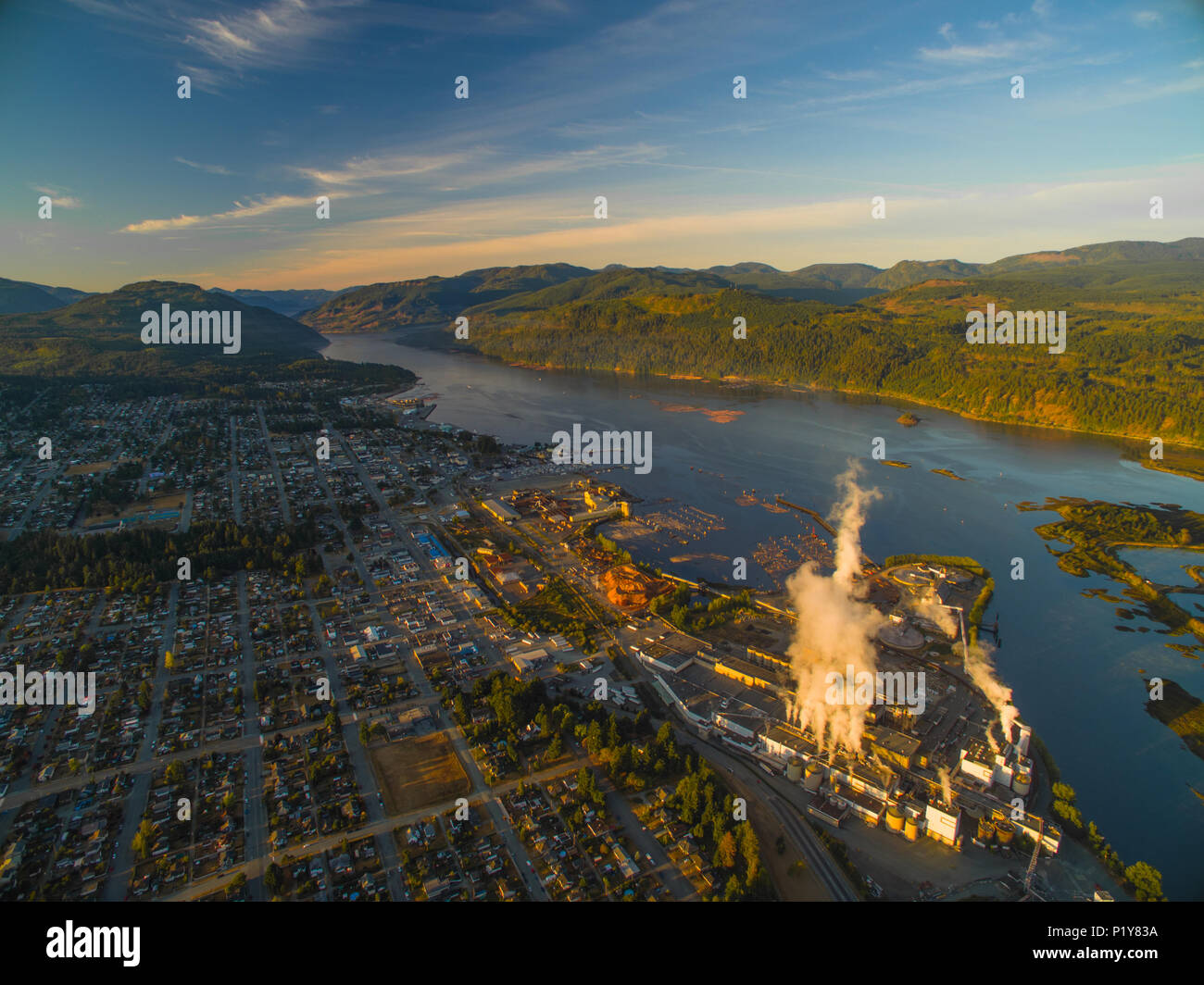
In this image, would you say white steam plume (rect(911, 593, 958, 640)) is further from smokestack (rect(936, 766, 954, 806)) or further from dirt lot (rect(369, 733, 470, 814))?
dirt lot (rect(369, 733, 470, 814))

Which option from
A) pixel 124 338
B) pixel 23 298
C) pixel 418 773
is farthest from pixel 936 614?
pixel 23 298

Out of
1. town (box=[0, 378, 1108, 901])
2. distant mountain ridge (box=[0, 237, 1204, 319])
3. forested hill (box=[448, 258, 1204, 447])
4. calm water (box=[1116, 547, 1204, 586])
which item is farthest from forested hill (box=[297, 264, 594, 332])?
calm water (box=[1116, 547, 1204, 586])

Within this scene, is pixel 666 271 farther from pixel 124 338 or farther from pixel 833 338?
pixel 124 338

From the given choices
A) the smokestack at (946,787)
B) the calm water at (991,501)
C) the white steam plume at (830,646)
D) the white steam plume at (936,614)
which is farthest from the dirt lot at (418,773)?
the white steam plume at (936,614)

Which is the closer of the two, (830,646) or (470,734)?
(470,734)

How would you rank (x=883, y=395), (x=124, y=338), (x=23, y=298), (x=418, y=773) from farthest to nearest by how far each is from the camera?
(x=23, y=298), (x=124, y=338), (x=883, y=395), (x=418, y=773)

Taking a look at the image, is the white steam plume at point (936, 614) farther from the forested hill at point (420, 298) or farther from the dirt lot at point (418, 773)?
the forested hill at point (420, 298)
